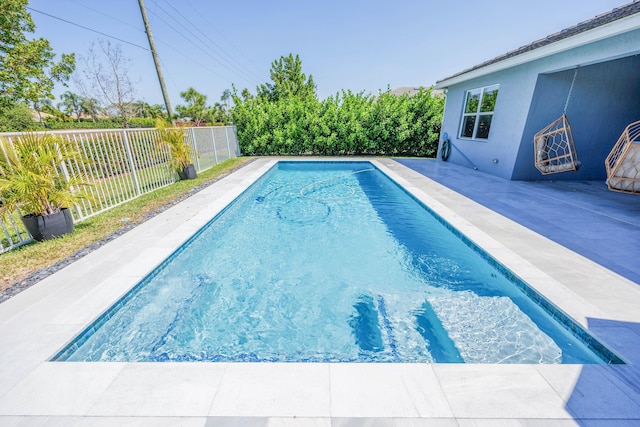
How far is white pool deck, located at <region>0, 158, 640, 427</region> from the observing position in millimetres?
1499

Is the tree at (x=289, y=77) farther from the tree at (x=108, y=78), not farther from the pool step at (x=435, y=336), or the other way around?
the pool step at (x=435, y=336)

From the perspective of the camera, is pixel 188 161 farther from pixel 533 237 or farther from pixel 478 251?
pixel 533 237

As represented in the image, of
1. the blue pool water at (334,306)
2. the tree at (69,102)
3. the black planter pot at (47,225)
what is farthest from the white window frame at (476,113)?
the tree at (69,102)

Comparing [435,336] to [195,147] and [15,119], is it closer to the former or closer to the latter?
[195,147]

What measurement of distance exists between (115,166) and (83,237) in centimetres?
227

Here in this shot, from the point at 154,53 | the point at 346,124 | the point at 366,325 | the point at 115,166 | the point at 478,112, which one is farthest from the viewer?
the point at 346,124

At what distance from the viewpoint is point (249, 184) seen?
7.42 metres

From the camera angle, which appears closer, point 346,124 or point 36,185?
point 36,185

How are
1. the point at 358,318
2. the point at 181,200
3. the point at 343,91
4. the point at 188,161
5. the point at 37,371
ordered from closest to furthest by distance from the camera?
the point at 37,371
the point at 358,318
the point at 181,200
the point at 188,161
the point at 343,91

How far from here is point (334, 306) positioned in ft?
10.1

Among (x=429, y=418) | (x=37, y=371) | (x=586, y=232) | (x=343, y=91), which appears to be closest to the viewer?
(x=429, y=418)

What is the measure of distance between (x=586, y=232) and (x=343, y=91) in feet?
37.2

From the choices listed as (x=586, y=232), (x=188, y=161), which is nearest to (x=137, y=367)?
(x=586, y=232)

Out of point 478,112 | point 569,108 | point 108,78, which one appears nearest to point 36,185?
point 569,108
